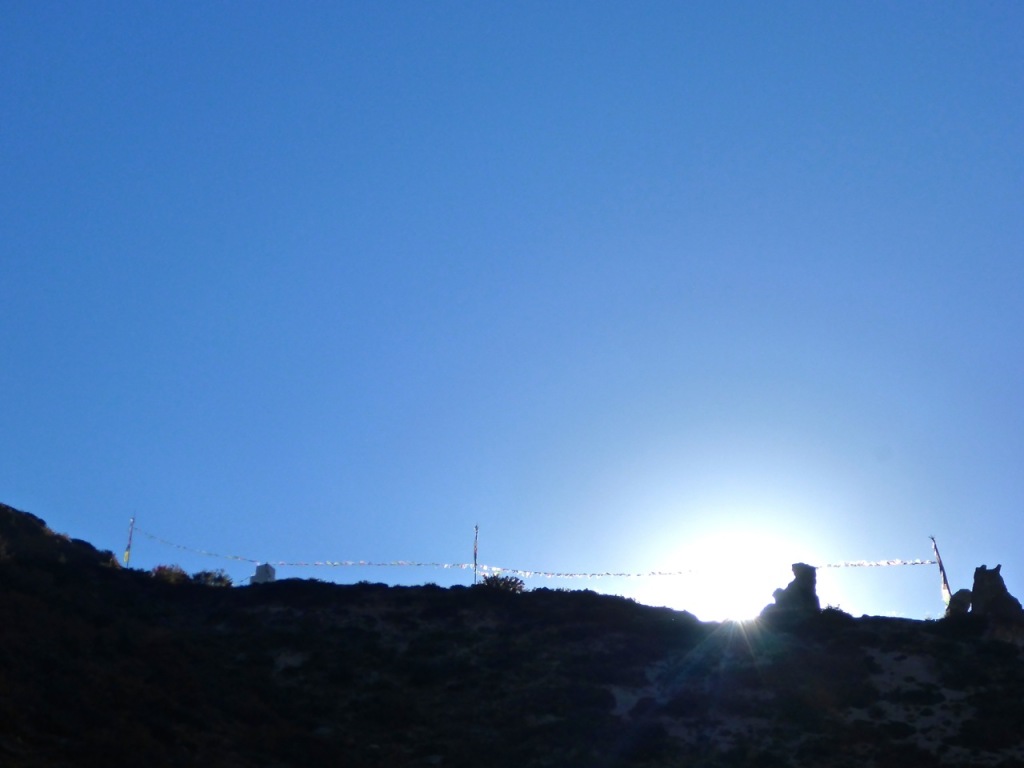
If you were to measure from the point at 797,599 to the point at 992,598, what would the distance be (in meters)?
7.37

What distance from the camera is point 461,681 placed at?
124ft

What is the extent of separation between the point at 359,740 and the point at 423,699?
3.89 meters

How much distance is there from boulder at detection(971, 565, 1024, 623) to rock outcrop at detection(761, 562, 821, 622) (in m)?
6.10

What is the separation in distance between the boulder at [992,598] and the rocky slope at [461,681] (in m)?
1.31

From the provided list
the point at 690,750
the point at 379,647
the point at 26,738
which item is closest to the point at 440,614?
the point at 379,647

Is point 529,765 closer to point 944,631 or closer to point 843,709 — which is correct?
point 843,709

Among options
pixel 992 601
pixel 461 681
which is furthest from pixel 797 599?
pixel 461 681

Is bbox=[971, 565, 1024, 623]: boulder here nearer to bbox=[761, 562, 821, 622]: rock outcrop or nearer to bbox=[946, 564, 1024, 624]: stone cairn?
bbox=[946, 564, 1024, 624]: stone cairn

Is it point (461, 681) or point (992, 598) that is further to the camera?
point (992, 598)

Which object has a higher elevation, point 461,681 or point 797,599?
point 797,599

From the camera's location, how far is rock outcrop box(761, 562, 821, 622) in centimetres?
4359

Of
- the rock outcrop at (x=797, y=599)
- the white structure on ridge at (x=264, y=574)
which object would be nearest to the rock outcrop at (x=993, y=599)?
the rock outcrop at (x=797, y=599)

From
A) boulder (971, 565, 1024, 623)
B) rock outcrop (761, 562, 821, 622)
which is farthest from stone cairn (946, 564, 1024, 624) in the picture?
rock outcrop (761, 562, 821, 622)

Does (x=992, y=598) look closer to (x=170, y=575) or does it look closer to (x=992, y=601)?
(x=992, y=601)
